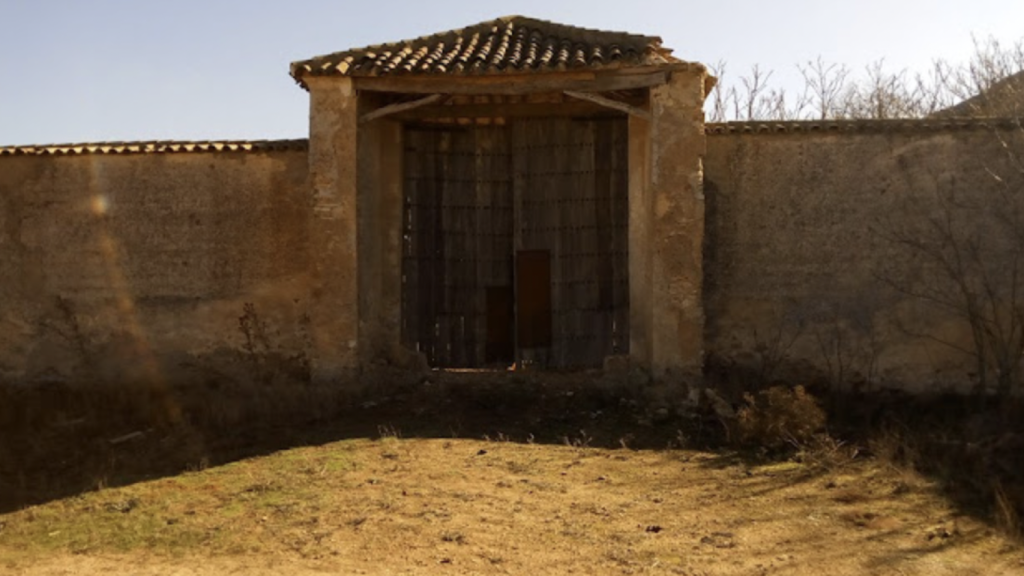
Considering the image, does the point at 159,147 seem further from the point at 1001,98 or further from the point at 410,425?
the point at 1001,98

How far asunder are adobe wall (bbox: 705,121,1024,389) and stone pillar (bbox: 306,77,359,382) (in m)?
4.17

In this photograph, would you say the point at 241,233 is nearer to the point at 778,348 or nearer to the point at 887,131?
the point at 778,348

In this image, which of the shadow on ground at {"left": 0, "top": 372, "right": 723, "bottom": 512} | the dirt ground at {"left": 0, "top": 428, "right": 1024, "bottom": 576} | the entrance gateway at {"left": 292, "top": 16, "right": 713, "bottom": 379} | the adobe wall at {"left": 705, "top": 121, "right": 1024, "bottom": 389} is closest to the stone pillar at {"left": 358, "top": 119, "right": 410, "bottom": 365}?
the entrance gateway at {"left": 292, "top": 16, "right": 713, "bottom": 379}

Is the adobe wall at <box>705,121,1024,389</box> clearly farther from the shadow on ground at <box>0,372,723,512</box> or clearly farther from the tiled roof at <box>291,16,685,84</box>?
the shadow on ground at <box>0,372,723,512</box>

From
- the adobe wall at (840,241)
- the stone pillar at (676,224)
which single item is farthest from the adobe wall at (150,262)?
the adobe wall at (840,241)

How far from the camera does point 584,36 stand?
1373 centimetres

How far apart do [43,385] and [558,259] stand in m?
6.58

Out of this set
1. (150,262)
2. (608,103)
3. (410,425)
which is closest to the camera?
(410,425)

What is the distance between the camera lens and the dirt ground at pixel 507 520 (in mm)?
7621

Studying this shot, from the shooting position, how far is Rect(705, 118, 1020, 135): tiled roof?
12930 mm

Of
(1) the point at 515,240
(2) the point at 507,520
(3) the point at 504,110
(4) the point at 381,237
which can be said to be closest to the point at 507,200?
(1) the point at 515,240

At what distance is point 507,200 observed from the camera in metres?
15.1

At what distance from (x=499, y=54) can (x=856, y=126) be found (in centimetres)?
426

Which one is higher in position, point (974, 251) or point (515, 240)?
point (515, 240)
